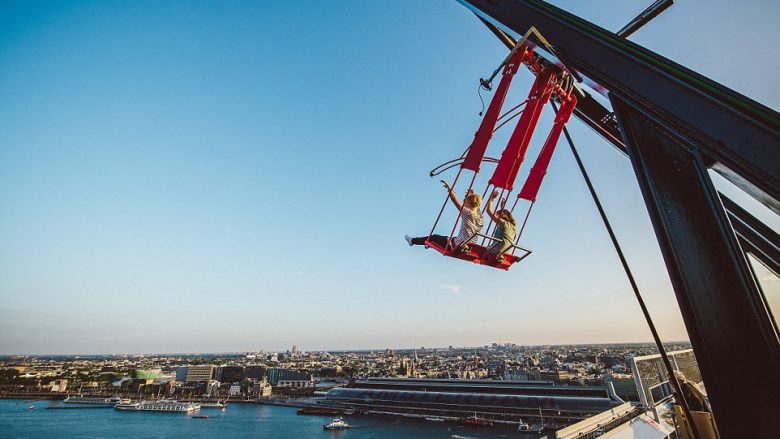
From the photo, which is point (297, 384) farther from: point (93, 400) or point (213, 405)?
point (93, 400)

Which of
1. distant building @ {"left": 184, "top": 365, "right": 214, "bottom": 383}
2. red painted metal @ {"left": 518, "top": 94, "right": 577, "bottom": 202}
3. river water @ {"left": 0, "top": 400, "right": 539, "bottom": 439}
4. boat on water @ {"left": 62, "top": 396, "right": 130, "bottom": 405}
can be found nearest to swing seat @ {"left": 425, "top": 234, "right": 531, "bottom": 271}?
red painted metal @ {"left": 518, "top": 94, "right": 577, "bottom": 202}

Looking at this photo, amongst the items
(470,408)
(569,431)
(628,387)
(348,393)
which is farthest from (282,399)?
(569,431)

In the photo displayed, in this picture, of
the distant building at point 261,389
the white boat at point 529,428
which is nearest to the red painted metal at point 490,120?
the white boat at point 529,428

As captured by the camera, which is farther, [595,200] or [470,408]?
[470,408]

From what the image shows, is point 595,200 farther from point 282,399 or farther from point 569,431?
point 282,399

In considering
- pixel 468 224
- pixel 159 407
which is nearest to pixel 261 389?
pixel 159 407

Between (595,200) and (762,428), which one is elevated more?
(595,200)

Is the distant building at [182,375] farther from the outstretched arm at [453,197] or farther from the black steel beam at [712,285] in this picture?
the black steel beam at [712,285]

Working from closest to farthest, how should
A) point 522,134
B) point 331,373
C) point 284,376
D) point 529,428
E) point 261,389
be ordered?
point 522,134 < point 529,428 < point 261,389 < point 284,376 < point 331,373
